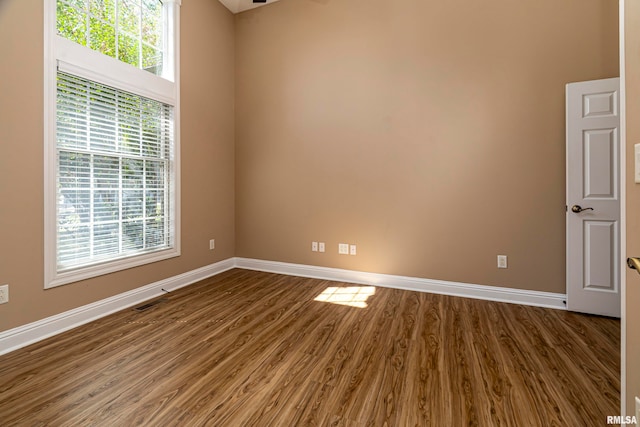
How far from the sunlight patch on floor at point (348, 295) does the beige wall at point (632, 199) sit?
201 cm

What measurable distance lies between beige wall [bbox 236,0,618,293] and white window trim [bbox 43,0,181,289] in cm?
104

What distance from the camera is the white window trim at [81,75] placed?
2.29 m

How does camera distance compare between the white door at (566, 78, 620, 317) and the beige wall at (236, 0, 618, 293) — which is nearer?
the white door at (566, 78, 620, 317)

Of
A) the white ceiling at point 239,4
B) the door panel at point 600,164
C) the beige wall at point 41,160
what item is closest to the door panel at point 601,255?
the door panel at point 600,164

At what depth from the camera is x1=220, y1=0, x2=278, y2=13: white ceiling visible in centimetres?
397

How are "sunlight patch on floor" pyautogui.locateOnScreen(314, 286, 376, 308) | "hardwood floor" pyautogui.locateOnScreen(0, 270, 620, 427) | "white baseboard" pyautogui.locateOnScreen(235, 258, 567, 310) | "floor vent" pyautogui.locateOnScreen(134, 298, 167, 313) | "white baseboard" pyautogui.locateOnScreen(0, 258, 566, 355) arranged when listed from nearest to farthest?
"hardwood floor" pyautogui.locateOnScreen(0, 270, 620, 427) → "white baseboard" pyautogui.locateOnScreen(0, 258, 566, 355) → "floor vent" pyautogui.locateOnScreen(134, 298, 167, 313) → "white baseboard" pyautogui.locateOnScreen(235, 258, 567, 310) → "sunlight patch on floor" pyautogui.locateOnScreen(314, 286, 376, 308)

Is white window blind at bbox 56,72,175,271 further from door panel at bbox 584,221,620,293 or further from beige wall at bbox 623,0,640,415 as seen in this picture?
door panel at bbox 584,221,620,293

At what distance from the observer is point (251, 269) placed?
427 centimetres

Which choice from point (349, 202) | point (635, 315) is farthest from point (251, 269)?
point (635, 315)

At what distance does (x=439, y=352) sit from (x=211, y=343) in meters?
1.63

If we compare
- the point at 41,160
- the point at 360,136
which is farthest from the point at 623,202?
the point at 41,160

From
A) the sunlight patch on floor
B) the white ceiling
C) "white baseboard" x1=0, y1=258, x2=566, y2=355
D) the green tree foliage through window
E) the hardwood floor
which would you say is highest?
the white ceiling

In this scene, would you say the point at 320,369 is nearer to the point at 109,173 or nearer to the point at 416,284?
the point at 416,284

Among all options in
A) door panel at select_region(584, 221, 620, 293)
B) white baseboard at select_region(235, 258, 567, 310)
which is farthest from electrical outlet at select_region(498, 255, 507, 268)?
door panel at select_region(584, 221, 620, 293)
